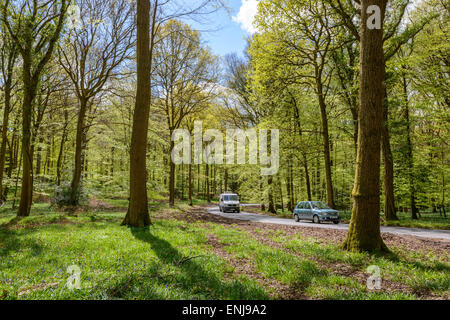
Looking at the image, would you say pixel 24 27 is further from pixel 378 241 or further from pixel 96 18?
pixel 378 241

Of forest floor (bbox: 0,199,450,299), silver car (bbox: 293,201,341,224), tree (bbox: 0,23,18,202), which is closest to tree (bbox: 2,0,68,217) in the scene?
tree (bbox: 0,23,18,202)

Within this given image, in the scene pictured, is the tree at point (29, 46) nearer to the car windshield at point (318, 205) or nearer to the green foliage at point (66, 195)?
the green foliage at point (66, 195)

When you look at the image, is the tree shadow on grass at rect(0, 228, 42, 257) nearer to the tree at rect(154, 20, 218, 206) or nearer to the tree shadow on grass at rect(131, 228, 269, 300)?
the tree shadow on grass at rect(131, 228, 269, 300)

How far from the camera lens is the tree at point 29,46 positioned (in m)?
11.9

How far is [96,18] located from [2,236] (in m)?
14.5

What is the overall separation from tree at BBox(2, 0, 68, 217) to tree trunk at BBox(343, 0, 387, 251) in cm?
1385

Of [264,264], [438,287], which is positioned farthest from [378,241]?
[264,264]

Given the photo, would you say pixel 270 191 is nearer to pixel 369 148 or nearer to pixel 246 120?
pixel 246 120

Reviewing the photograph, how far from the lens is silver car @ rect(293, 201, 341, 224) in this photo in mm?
15391

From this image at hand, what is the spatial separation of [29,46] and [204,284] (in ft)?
46.2

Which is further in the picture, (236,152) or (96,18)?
(236,152)

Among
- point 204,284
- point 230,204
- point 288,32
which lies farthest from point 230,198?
point 204,284

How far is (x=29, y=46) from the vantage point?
468 inches
